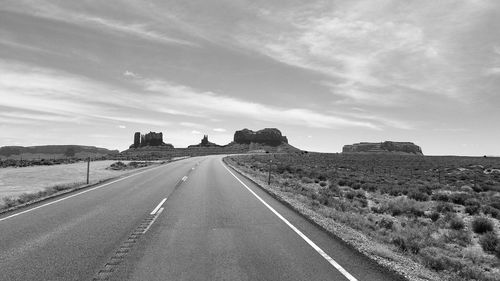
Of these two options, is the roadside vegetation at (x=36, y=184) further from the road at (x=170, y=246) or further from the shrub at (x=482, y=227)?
the shrub at (x=482, y=227)

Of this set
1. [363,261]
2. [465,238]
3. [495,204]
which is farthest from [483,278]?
[495,204]

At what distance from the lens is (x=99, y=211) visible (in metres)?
10.8

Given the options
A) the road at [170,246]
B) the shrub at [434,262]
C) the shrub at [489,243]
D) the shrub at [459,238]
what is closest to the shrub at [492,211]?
the shrub at [459,238]

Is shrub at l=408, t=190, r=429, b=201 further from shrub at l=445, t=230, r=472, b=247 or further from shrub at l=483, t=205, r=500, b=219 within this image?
shrub at l=445, t=230, r=472, b=247

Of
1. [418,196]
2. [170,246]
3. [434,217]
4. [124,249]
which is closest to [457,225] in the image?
[434,217]

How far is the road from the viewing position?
5316 mm

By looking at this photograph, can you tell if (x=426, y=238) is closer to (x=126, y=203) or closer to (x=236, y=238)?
(x=236, y=238)

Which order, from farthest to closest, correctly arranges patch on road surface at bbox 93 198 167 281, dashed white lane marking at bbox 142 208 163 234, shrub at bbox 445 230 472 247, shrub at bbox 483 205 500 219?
shrub at bbox 483 205 500 219 → shrub at bbox 445 230 472 247 → dashed white lane marking at bbox 142 208 163 234 → patch on road surface at bbox 93 198 167 281

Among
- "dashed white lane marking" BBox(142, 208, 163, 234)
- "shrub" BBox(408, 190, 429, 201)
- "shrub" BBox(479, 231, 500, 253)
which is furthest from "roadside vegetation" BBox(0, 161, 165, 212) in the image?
"shrub" BBox(408, 190, 429, 201)

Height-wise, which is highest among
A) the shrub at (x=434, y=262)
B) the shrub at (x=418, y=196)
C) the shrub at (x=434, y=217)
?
the shrub at (x=418, y=196)

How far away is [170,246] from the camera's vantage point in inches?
268

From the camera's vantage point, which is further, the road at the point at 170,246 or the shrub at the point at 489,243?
the shrub at the point at 489,243

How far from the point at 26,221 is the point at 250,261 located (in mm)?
6788

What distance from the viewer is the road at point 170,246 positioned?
5316 mm
